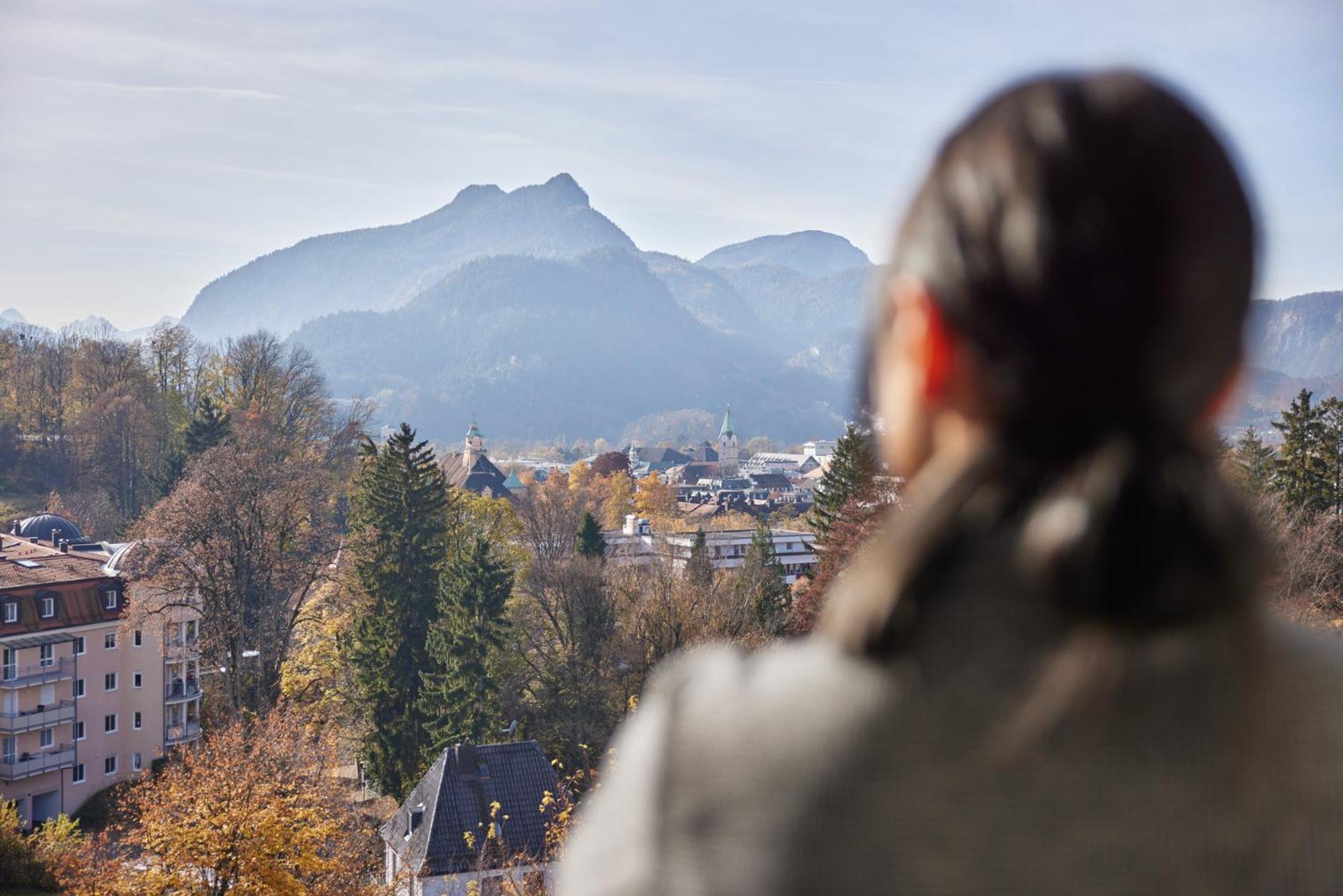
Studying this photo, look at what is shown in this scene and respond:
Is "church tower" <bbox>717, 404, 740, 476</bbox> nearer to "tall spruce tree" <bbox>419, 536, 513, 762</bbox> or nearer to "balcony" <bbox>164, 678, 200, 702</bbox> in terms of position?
"balcony" <bbox>164, 678, 200, 702</bbox>

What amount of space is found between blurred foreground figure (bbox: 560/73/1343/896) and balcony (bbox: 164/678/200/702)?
39.1 metres

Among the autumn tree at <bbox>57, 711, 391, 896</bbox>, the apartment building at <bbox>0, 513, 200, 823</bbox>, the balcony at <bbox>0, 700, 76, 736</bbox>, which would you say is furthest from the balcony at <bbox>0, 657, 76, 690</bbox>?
the autumn tree at <bbox>57, 711, 391, 896</bbox>

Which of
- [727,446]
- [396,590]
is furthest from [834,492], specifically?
[727,446]

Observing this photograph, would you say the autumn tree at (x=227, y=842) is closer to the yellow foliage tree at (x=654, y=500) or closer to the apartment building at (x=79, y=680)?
the apartment building at (x=79, y=680)

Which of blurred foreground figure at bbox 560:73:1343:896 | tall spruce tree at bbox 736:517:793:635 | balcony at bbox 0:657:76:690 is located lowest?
balcony at bbox 0:657:76:690

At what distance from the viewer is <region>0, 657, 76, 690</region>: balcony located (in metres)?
31.8

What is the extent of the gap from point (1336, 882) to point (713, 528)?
→ 6719 cm

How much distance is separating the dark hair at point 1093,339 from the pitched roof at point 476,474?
80791 millimetres

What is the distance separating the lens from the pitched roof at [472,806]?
23.2m

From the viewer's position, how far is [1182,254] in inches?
36.4

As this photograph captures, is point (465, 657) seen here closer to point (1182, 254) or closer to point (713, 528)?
point (1182, 254)

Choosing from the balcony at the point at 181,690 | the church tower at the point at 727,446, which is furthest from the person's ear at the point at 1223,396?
the church tower at the point at 727,446

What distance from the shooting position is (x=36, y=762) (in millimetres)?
31859

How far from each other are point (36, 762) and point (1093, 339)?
3649 centimetres
